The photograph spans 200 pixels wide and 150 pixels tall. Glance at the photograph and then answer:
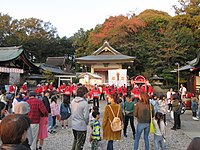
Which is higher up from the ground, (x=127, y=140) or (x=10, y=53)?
(x=10, y=53)

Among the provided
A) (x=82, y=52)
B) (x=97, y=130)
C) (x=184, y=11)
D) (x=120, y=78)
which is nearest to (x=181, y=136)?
(x=97, y=130)

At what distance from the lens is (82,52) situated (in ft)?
123

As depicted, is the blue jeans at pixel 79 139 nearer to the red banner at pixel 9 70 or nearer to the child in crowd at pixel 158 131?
the child in crowd at pixel 158 131

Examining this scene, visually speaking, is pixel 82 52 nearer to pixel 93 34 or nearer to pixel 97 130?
pixel 93 34

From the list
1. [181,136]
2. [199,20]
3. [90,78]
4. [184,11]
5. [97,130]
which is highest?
[184,11]

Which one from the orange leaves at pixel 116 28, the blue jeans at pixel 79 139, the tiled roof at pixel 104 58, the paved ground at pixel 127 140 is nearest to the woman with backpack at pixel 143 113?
the paved ground at pixel 127 140

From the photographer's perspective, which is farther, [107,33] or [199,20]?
[107,33]

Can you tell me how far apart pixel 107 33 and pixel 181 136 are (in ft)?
83.4

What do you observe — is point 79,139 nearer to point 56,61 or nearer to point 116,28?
point 116,28

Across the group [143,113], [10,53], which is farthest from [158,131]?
[10,53]

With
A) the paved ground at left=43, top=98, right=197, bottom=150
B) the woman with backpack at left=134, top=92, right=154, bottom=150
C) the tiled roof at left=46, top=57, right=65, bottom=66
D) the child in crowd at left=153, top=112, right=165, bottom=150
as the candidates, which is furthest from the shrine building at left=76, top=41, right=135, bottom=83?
the woman with backpack at left=134, top=92, right=154, bottom=150

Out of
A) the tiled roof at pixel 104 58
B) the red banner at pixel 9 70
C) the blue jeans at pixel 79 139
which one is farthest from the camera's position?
the tiled roof at pixel 104 58

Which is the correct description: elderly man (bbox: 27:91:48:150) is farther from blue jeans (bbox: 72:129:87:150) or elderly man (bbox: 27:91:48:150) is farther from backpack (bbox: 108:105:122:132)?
backpack (bbox: 108:105:122:132)

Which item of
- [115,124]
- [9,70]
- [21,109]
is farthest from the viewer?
[9,70]
